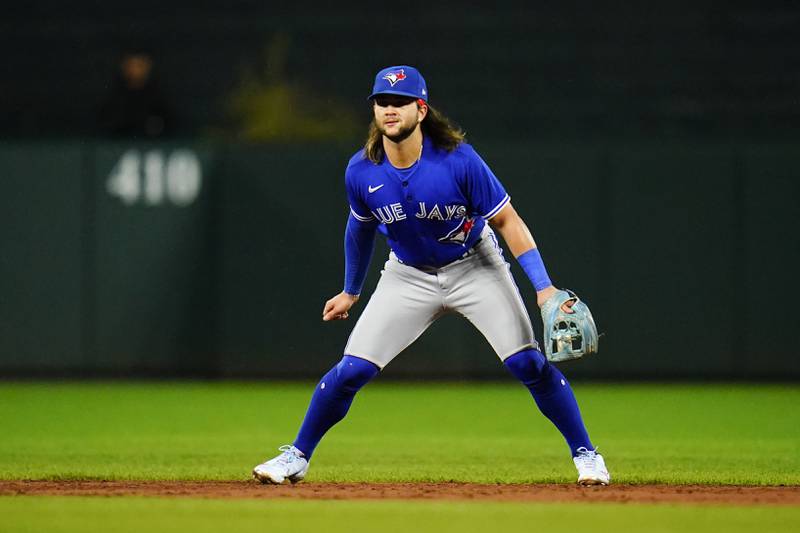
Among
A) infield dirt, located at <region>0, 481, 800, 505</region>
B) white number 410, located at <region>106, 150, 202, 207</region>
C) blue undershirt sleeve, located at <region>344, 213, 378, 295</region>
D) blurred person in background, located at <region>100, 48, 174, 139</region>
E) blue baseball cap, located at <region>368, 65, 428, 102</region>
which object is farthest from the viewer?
blurred person in background, located at <region>100, 48, 174, 139</region>

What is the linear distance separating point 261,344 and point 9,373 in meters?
2.20

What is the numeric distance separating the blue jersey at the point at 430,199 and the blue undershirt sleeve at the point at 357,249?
12cm

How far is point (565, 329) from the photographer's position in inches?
253

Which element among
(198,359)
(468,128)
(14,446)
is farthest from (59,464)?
(468,128)

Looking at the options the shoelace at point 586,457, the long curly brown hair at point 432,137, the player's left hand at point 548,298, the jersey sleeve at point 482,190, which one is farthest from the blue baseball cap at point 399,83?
the shoelace at point 586,457

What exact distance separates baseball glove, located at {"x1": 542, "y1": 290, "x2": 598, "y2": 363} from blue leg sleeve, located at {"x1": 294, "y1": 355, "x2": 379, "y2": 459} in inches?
32.5

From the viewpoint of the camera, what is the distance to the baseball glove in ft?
21.0

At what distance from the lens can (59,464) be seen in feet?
25.3

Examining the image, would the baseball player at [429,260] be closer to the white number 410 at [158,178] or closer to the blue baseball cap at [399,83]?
the blue baseball cap at [399,83]

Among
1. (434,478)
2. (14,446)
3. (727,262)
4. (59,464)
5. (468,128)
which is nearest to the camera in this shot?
(434,478)

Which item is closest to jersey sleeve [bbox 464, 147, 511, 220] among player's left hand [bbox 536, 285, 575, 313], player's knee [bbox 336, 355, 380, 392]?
player's left hand [bbox 536, 285, 575, 313]

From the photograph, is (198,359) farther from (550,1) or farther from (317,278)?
(550,1)

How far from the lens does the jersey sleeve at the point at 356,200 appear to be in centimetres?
664

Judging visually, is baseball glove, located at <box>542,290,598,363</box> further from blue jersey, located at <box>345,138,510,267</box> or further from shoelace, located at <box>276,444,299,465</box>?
shoelace, located at <box>276,444,299,465</box>
